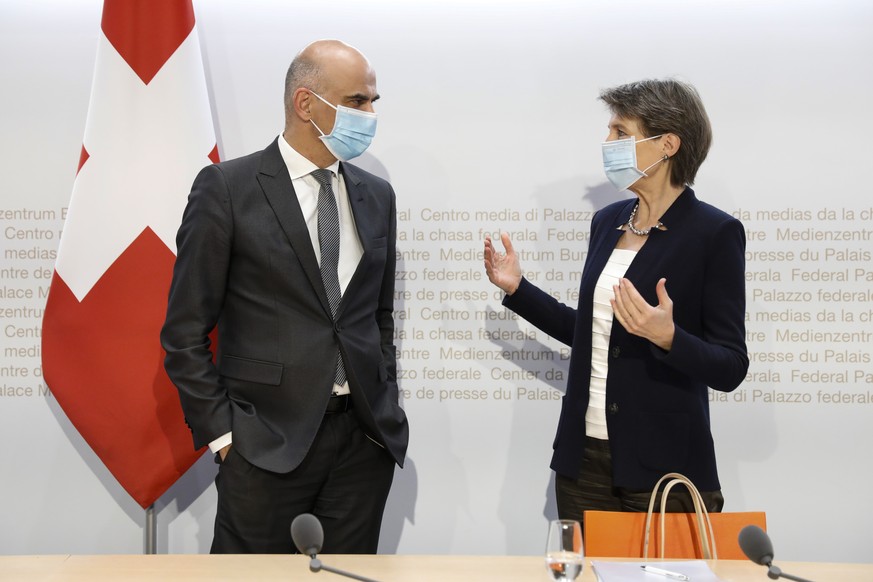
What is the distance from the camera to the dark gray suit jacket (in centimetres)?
233

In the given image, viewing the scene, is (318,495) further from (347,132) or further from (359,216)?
(347,132)

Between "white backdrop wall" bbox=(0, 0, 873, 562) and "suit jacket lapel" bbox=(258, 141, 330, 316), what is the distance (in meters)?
0.92

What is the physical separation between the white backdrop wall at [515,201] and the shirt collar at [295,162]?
0.83 m

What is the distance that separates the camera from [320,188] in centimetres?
252

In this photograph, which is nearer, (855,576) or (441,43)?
(855,576)

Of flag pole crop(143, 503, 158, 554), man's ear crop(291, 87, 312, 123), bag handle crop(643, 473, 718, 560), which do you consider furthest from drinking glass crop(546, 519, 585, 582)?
flag pole crop(143, 503, 158, 554)

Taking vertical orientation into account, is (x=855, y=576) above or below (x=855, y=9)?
below

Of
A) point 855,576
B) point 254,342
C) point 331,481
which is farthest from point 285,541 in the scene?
point 855,576

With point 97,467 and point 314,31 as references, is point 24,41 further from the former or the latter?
point 97,467

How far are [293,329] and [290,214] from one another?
0.33 metres

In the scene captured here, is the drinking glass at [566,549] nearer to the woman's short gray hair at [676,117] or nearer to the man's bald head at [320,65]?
the woman's short gray hair at [676,117]

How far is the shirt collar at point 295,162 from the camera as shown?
99.2 inches

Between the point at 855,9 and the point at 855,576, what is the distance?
7.93ft

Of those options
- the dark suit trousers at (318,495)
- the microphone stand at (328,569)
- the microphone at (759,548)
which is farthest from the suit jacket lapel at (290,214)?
the microphone at (759,548)
